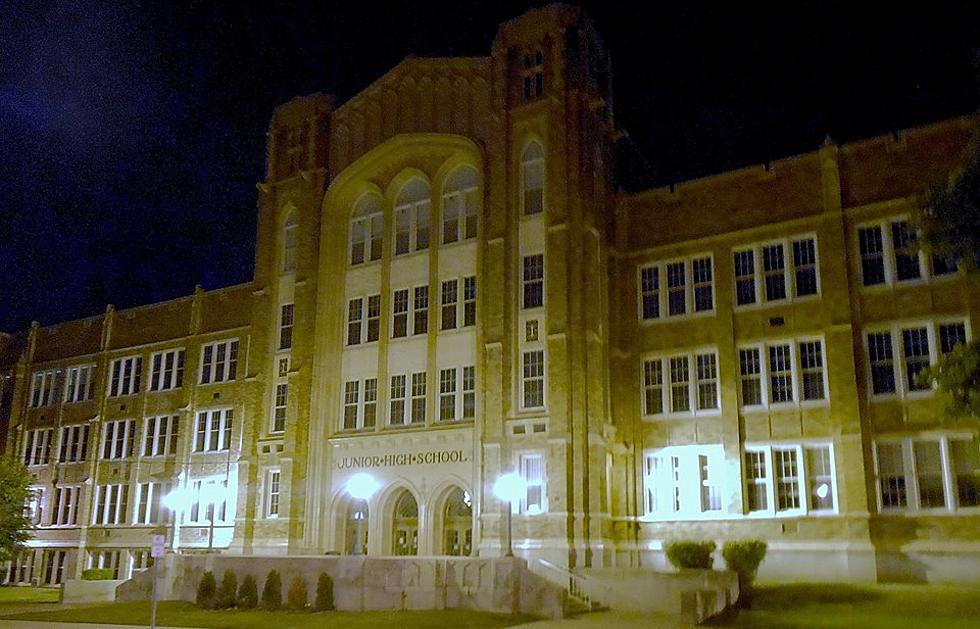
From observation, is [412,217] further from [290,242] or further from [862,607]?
[862,607]

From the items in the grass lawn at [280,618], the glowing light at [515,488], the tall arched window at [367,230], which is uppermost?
the tall arched window at [367,230]

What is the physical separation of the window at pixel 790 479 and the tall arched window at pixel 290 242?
2171 centimetres

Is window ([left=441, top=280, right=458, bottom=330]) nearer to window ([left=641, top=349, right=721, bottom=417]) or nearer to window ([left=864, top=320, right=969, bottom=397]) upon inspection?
window ([left=641, top=349, right=721, bottom=417])

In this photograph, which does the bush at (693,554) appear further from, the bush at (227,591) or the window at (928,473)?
the bush at (227,591)

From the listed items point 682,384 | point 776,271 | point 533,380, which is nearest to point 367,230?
point 533,380

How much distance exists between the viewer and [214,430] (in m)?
46.1

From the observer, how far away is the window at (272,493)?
128ft

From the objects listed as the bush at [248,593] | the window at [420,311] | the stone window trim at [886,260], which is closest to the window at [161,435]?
the window at [420,311]

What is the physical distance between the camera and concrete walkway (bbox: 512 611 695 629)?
23.5 m

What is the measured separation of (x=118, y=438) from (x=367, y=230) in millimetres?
19934

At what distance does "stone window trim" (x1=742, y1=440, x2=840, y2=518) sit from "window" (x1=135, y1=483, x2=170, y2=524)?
29148mm

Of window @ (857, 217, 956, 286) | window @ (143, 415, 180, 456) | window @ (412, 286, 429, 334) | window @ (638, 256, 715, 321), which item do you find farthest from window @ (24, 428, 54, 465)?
window @ (857, 217, 956, 286)

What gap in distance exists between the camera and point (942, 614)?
2269cm

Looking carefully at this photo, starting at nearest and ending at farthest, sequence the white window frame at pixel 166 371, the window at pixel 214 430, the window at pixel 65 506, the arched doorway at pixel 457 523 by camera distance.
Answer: the arched doorway at pixel 457 523 < the window at pixel 214 430 < the white window frame at pixel 166 371 < the window at pixel 65 506
